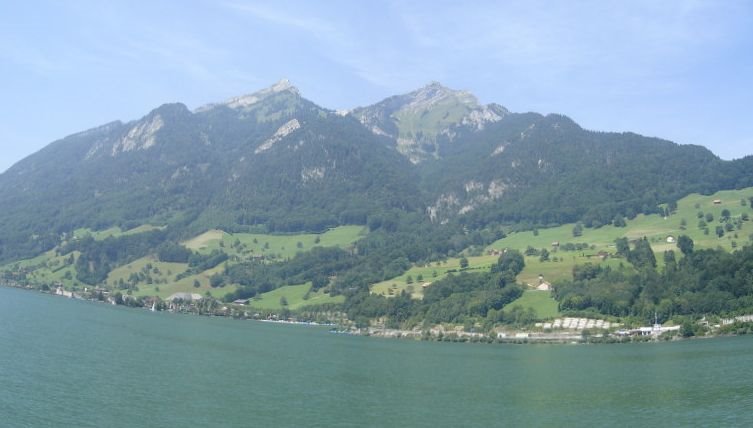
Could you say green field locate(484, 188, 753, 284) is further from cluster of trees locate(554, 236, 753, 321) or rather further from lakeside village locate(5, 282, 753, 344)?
lakeside village locate(5, 282, 753, 344)

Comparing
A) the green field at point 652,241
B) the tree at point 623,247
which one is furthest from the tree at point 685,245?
the tree at point 623,247

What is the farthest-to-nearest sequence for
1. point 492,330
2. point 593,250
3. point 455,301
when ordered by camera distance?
1. point 593,250
2. point 455,301
3. point 492,330

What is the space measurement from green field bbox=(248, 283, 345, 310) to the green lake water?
63874 mm

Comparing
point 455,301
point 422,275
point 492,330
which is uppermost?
point 422,275

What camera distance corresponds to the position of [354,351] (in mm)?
106625

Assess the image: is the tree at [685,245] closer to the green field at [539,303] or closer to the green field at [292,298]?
the green field at [539,303]

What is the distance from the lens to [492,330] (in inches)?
5148

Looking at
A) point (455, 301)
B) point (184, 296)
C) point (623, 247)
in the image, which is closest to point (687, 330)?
point (455, 301)

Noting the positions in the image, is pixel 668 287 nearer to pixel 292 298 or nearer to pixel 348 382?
pixel 348 382

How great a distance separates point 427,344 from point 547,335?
67.6 feet

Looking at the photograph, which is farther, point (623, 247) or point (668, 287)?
point (623, 247)

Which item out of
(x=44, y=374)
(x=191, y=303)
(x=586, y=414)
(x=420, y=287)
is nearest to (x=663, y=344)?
(x=586, y=414)

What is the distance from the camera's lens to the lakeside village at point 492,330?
114938mm

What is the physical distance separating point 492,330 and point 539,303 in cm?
1293
